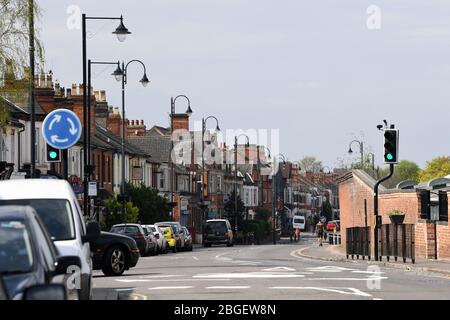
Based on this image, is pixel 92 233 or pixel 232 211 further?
pixel 232 211

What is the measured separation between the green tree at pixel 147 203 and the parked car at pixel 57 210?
5833 centimetres

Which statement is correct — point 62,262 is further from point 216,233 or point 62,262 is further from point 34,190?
point 216,233

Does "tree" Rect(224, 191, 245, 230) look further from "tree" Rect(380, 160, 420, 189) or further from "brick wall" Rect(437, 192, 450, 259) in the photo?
"brick wall" Rect(437, 192, 450, 259)

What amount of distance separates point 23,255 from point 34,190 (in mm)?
6799

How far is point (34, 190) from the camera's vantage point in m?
16.5

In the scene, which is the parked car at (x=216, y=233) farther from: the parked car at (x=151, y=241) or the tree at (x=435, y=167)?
the tree at (x=435, y=167)

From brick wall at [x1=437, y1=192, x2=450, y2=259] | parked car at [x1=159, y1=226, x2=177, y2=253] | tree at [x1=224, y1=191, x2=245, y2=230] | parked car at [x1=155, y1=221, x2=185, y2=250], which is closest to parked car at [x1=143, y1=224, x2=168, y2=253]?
parked car at [x1=159, y1=226, x2=177, y2=253]

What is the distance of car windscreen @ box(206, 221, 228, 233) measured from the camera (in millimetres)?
82250

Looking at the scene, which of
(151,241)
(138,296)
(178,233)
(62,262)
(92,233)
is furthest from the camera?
(178,233)

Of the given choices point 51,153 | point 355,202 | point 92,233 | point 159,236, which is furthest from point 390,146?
point 355,202

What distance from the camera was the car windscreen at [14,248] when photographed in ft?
31.8

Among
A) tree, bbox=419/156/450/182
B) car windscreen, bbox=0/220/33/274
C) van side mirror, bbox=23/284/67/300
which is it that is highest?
tree, bbox=419/156/450/182

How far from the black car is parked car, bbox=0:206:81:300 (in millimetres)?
17111
